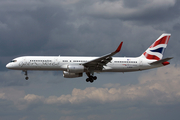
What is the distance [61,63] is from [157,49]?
76.1 feet

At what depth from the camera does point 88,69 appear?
199ft

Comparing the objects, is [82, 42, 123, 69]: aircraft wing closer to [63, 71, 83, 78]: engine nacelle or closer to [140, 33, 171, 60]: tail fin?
[63, 71, 83, 78]: engine nacelle

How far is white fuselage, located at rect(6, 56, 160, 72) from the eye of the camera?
59.1m

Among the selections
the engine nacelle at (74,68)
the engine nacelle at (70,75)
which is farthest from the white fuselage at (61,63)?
the engine nacelle at (70,75)

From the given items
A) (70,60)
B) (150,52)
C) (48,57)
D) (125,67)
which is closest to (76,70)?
Answer: (70,60)

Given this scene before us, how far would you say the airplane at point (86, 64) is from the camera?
58938 millimetres

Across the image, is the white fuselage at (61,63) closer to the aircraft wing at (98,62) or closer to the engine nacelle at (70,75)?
the aircraft wing at (98,62)

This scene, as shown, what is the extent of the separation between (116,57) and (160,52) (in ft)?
37.9

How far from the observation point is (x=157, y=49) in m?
67.3

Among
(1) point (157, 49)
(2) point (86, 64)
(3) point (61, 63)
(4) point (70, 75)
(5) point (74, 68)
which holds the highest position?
(1) point (157, 49)

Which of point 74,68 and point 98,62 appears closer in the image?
point 74,68

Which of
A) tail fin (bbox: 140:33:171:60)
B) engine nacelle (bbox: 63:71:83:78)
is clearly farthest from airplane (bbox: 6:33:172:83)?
tail fin (bbox: 140:33:171:60)

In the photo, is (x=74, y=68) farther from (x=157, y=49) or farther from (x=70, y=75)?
(x=157, y=49)

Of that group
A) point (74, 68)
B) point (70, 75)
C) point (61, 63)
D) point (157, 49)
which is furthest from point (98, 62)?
point (157, 49)
